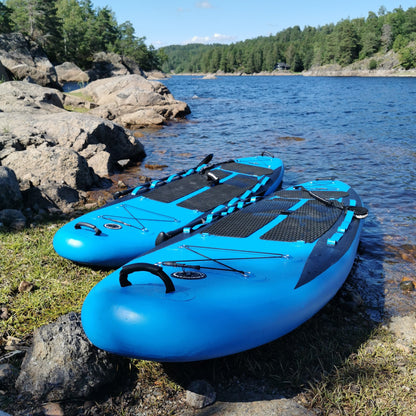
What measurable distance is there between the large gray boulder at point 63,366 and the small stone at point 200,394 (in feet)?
1.94

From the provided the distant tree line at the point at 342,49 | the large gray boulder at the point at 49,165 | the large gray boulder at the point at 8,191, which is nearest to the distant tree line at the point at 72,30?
the distant tree line at the point at 342,49

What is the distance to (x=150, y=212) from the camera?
5230mm

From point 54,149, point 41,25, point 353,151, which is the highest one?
point 41,25

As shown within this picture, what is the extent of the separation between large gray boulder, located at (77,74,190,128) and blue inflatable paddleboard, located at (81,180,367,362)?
42.0 ft

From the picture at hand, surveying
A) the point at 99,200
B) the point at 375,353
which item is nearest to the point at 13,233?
the point at 99,200

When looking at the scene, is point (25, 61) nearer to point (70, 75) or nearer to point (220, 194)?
point (70, 75)

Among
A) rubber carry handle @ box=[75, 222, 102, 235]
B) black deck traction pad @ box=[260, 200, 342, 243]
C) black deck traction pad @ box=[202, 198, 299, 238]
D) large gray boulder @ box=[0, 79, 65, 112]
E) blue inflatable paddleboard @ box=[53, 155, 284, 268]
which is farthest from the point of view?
large gray boulder @ box=[0, 79, 65, 112]

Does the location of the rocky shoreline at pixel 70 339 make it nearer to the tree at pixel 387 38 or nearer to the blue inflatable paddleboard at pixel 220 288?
the blue inflatable paddleboard at pixel 220 288

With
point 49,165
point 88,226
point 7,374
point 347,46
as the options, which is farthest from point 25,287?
point 347,46

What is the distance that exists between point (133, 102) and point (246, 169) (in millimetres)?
12633

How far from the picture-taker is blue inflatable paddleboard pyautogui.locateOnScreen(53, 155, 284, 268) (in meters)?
4.47

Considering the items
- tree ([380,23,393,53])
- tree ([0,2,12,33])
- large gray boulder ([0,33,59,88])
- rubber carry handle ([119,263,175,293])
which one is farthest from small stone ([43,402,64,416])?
tree ([380,23,393,53])

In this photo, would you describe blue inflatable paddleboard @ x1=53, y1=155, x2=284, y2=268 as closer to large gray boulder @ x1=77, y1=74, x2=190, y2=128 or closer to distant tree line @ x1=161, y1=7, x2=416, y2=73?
large gray boulder @ x1=77, y1=74, x2=190, y2=128

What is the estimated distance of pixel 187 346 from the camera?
2.72 m
